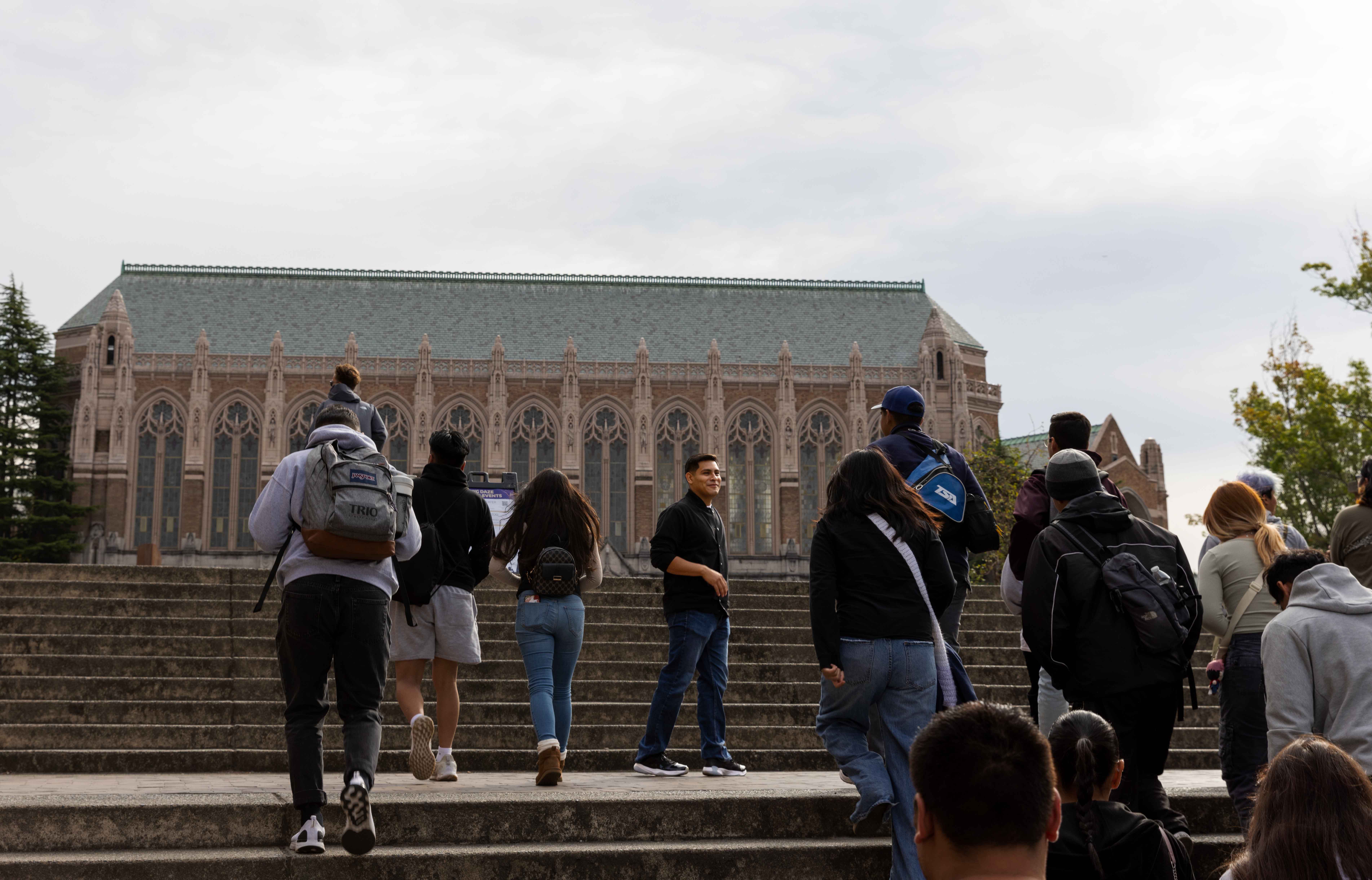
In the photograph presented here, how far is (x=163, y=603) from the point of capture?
38.6 ft

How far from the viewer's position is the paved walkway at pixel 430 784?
6484mm

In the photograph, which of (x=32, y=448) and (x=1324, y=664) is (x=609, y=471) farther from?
(x=1324, y=664)

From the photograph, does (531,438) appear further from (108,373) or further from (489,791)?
(489,791)

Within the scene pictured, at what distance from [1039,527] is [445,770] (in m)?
3.66

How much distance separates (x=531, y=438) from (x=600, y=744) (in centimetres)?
3627

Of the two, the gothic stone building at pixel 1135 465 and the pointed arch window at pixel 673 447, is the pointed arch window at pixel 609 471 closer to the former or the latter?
the pointed arch window at pixel 673 447

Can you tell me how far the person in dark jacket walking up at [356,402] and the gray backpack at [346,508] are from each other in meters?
2.22

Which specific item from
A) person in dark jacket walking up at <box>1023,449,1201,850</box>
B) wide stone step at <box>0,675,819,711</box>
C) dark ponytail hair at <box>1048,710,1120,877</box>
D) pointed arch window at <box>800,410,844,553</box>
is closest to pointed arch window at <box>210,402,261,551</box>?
pointed arch window at <box>800,410,844,553</box>

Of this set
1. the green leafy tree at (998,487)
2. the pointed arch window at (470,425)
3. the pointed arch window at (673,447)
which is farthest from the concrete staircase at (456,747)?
the pointed arch window at (470,425)

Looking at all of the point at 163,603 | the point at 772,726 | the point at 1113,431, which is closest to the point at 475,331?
the point at 1113,431

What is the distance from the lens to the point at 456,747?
8930mm

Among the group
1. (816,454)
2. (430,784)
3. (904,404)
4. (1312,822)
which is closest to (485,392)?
(816,454)

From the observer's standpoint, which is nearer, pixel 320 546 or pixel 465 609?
pixel 320 546

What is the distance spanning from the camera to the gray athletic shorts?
24.4 feet
